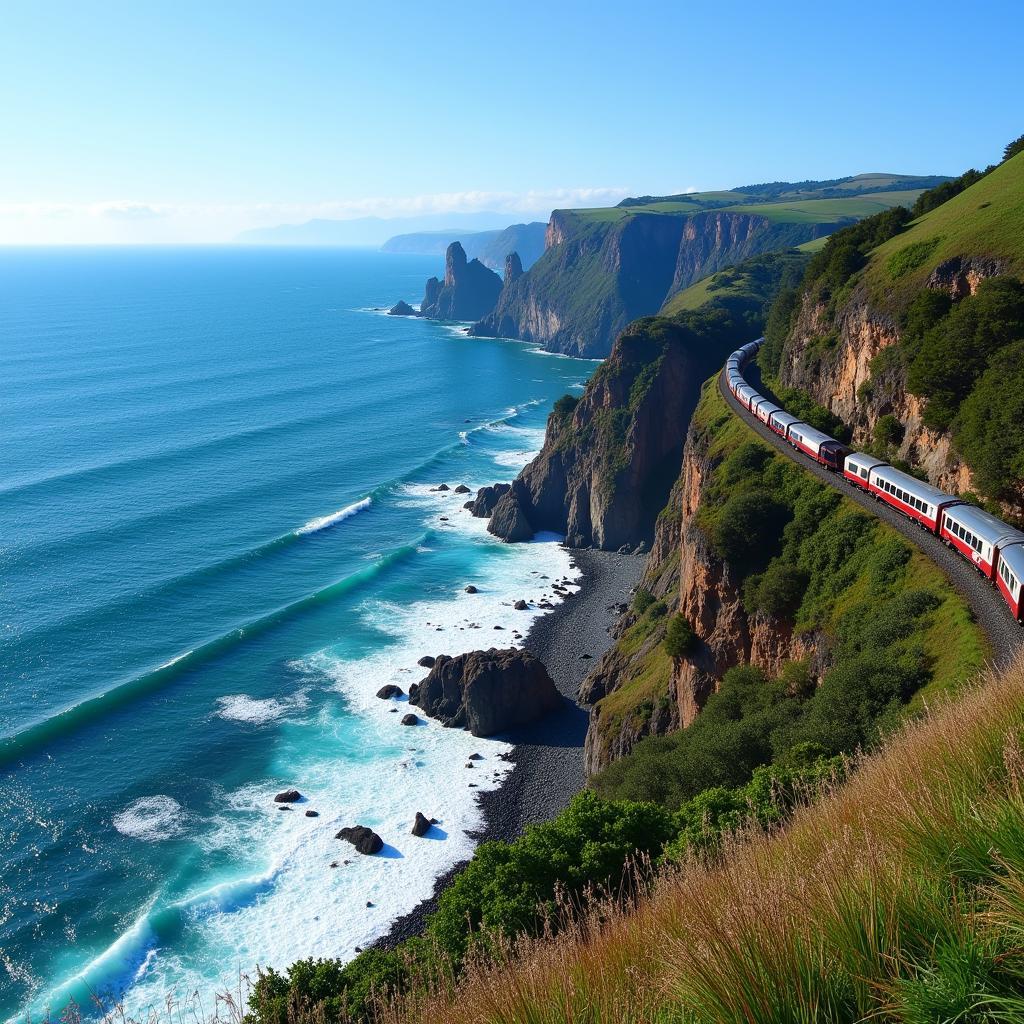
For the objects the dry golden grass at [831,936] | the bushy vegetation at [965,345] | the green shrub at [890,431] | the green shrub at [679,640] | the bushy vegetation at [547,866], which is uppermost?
the bushy vegetation at [965,345]

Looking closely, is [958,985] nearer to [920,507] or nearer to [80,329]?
[920,507]

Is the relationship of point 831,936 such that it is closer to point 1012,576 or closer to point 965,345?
point 1012,576

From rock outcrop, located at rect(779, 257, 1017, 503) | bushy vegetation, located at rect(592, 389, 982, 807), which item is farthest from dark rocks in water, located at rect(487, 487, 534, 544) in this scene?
bushy vegetation, located at rect(592, 389, 982, 807)

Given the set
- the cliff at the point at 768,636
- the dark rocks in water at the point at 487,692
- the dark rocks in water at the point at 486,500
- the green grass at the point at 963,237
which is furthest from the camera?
the dark rocks in water at the point at 486,500

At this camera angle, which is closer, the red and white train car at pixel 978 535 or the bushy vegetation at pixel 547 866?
the bushy vegetation at pixel 547 866

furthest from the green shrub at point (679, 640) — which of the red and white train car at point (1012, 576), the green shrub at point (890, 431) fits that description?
the red and white train car at point (1012, 576)

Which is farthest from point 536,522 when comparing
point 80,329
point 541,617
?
point 80,329

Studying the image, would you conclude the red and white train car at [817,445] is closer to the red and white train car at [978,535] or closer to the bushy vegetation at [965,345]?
the bushy vegetation at [965,345]
